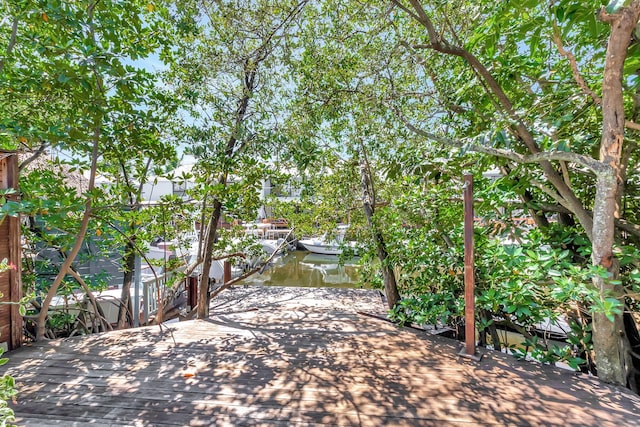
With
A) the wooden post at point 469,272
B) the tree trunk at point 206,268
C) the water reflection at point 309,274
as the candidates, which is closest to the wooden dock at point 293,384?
the wooden post at point 469,272

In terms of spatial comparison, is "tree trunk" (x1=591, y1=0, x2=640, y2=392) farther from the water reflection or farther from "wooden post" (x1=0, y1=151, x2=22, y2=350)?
the water reflection

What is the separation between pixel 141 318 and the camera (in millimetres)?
4938

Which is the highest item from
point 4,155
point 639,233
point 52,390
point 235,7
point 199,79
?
point 235,7

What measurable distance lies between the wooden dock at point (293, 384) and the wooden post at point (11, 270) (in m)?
0.22

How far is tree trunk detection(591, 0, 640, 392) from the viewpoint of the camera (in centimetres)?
179

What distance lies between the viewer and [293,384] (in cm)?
227

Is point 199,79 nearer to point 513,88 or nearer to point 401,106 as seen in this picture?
point 401,106

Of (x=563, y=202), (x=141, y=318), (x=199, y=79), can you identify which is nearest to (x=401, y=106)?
(x=563, y=202)

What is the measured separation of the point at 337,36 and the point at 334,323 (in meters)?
3.43

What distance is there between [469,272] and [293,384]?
1.75m

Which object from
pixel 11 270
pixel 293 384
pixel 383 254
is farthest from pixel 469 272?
pixel 11 270

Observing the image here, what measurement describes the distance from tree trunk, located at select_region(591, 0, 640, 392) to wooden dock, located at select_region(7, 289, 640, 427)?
1.02 ft

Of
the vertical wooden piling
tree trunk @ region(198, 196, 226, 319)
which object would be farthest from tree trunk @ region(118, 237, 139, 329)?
the vertical wooden piling

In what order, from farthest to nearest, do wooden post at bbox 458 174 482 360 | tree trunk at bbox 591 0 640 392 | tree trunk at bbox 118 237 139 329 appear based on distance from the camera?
tree trunk at bbox 118 237 139 329
wooden post at bbox 458 174 482 360
tree trunk at bbox 591 0 640 392
